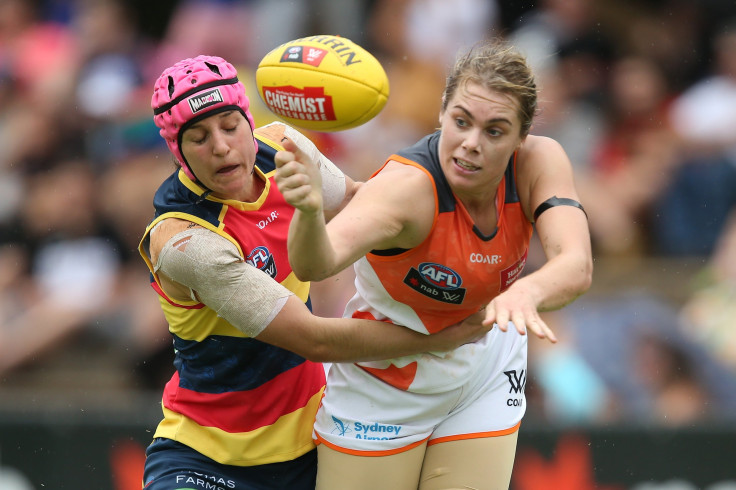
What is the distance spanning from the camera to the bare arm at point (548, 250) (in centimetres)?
355

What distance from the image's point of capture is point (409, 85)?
8656mm

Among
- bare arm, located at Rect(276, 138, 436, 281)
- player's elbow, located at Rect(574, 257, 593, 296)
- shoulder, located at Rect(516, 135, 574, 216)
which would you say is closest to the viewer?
bare arm, located at Rect(276, 138, 436, 281)

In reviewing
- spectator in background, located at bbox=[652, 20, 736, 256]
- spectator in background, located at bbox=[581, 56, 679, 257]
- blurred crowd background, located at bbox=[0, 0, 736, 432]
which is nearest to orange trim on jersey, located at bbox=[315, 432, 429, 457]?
blurred crowd background, located at bbox=[0, 0, 736, 432]

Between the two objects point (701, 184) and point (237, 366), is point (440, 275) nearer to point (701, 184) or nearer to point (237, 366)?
point (237, 366)

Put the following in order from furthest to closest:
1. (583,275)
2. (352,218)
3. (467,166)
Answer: (467,166), (583,275), (352,218)

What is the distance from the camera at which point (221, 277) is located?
13.5ft

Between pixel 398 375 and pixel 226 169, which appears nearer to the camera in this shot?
pixel 226 169

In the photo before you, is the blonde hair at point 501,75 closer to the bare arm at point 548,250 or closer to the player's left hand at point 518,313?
the bare arm at point 548,250

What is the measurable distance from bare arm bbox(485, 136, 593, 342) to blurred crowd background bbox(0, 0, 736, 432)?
331 cm

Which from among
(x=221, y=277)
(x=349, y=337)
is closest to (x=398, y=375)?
(x=349, y=337)

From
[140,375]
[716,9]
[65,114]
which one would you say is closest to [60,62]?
[65,114]

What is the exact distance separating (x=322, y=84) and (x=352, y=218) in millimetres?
836

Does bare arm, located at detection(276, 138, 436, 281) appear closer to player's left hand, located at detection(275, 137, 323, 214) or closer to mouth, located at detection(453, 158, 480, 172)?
player's left hand, located at detection(275, 137, 323, 214)

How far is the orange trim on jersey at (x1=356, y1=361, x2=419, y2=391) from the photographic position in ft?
14.8
